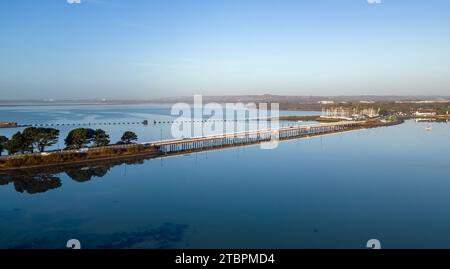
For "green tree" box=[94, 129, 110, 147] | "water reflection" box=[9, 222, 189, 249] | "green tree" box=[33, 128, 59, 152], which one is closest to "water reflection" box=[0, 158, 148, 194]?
"green tree" box=[94, 129, 110, 147]

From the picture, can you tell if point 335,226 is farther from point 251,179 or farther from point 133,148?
point 133,148

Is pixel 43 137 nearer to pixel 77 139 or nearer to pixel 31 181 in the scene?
pixel 77 139

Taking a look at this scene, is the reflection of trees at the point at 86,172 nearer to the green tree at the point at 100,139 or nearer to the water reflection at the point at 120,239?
the green tree at the point at 100,139

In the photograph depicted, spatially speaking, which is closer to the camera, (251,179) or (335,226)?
(335,226)

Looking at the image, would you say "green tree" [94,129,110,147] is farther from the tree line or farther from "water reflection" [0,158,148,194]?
"water reflection" [0,158,148,194]

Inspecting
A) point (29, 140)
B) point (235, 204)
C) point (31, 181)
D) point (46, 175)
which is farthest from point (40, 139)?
point (235, 204)
